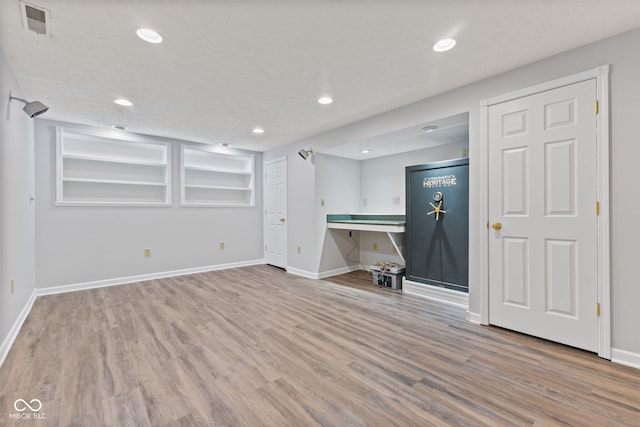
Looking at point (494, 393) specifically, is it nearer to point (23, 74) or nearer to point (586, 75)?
point (586, 75)

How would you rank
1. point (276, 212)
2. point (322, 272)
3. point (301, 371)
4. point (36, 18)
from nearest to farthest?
point (36, 18) < point (301, 371) < point (322, 272) < point (276, 212)

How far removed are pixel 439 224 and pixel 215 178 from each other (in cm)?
423

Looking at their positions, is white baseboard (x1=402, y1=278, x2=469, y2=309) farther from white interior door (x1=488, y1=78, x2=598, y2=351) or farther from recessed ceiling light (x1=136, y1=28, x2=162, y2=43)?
recessed ceiling light (x1=136, y1=28, x2=162, y2=43)

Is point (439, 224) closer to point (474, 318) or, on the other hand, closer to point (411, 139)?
point (474, 318)

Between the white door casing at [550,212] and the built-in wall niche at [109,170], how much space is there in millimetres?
4825

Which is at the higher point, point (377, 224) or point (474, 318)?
point (377, 224)

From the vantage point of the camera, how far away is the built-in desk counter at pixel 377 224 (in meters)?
3.89

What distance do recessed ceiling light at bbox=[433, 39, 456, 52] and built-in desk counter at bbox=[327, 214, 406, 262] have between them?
2184 mm

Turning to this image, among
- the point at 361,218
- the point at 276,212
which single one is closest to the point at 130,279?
the point at 276,212

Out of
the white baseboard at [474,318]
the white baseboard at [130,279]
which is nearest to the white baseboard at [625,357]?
the white baseboard at [474,318]

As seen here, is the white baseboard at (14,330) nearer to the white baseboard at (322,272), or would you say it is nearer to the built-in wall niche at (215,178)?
the built-in wall niche at (215,178)

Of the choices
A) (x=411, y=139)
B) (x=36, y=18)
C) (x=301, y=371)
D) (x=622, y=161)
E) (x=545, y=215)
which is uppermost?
(x=36, y=18)

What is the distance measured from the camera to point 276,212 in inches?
218

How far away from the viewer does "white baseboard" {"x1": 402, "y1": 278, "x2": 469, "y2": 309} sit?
315 cm
